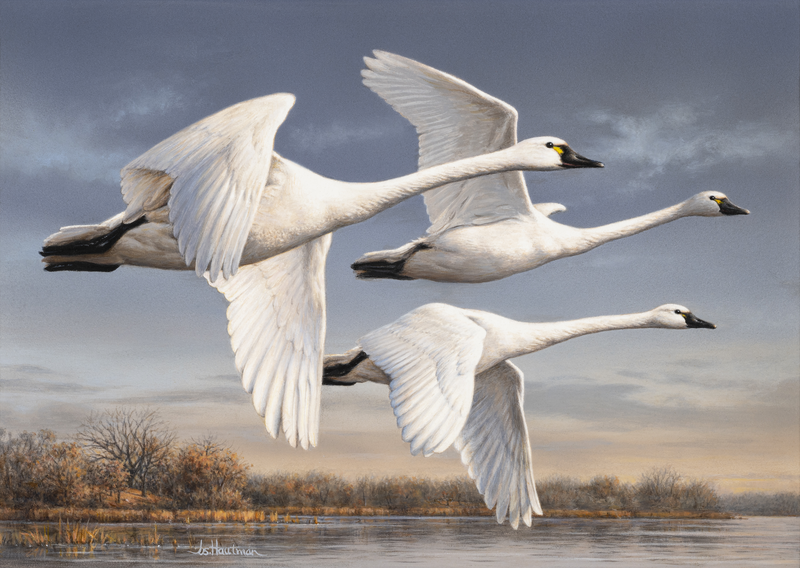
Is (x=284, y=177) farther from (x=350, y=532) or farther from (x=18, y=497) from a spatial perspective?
(x=350, y=532)

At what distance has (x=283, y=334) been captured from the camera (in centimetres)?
501

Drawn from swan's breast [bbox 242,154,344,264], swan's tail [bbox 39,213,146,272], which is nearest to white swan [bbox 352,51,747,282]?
swan's breast [bbox 242,154,344,264]

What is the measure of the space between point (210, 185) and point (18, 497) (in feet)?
48.5

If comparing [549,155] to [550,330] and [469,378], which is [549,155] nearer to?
[550,330]

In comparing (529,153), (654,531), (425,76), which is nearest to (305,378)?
(529,153)

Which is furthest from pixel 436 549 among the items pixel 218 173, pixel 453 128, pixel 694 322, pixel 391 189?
pixel 218 173

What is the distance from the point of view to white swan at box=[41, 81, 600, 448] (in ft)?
12.2

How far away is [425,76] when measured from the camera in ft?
21.5

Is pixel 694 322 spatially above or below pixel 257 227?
below

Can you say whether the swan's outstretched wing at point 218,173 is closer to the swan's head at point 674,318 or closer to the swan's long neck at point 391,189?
the swan's long neck at point 391,189

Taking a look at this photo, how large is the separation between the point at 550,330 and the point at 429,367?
1.38 meters

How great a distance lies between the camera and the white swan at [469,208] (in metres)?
5.87

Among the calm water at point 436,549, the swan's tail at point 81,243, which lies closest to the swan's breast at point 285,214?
the swan's tail at point 81,243

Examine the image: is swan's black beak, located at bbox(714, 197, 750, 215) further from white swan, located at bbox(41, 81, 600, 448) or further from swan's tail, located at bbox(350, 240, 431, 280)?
swan's tail, located at bbox(350, 240, 431, 280)
